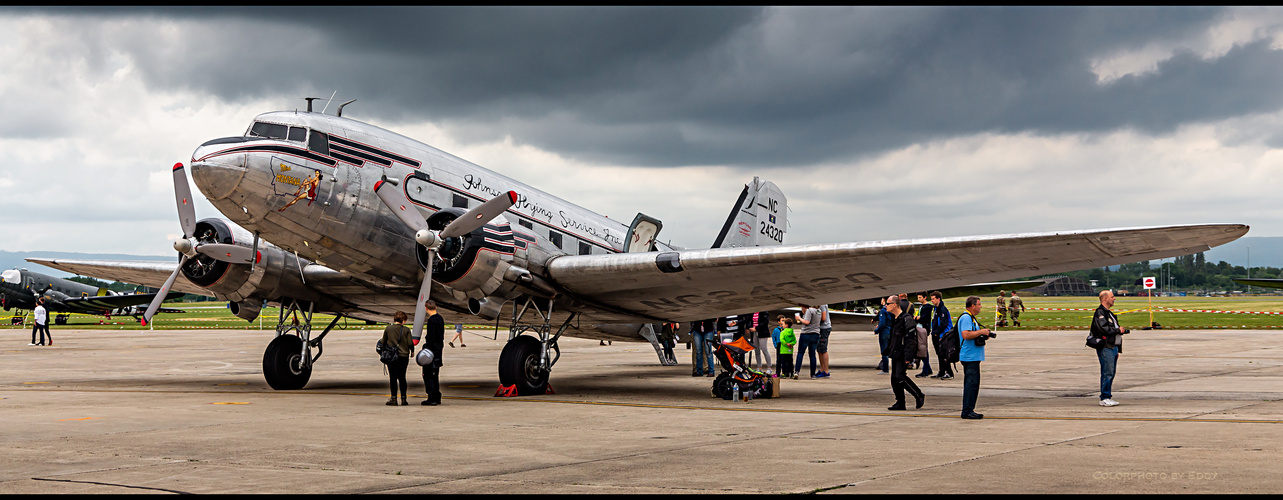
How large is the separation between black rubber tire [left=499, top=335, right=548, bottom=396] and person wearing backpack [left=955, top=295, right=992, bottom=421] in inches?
284

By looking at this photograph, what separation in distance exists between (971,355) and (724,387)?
4719 mm

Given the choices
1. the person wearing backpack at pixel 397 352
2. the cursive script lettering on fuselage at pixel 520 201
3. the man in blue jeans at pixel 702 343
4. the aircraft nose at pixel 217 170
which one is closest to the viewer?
the aircraft nose at pixel 217 170

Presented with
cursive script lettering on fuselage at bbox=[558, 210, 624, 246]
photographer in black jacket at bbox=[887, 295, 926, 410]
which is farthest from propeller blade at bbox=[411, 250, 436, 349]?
photographer in black jacket at bbox=[887, 295, 926, 410]

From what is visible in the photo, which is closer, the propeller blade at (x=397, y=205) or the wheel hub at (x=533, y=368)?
the propeller blade at (x=397, y=205)

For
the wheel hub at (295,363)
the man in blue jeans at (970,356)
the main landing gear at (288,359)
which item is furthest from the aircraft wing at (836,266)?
the wheel hub at (295,363)

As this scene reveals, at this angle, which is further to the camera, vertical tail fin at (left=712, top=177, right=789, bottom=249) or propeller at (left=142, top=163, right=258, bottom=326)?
vertical tail fin at (left=712, top=177, right=789, bottom=249)

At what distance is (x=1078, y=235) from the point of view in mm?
12492

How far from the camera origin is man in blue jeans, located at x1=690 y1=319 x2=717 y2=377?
21750 mm

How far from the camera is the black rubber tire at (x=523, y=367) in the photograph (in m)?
15.7

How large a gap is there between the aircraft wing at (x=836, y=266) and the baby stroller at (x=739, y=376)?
4.06ft

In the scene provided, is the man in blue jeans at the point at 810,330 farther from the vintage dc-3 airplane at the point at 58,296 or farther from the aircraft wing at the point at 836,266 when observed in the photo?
the vintage dc-3 airplane at the point at 58,296

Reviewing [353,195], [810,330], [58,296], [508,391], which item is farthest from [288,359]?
[58,296]

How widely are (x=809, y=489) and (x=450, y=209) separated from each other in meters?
9.81

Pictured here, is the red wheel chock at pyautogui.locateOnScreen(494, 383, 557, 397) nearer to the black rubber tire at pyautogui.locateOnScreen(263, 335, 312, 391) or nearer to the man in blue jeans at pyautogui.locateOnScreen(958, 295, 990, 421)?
the black rubber tire at pyautogui.locateOnScreen(263, 335, 312, 391)
